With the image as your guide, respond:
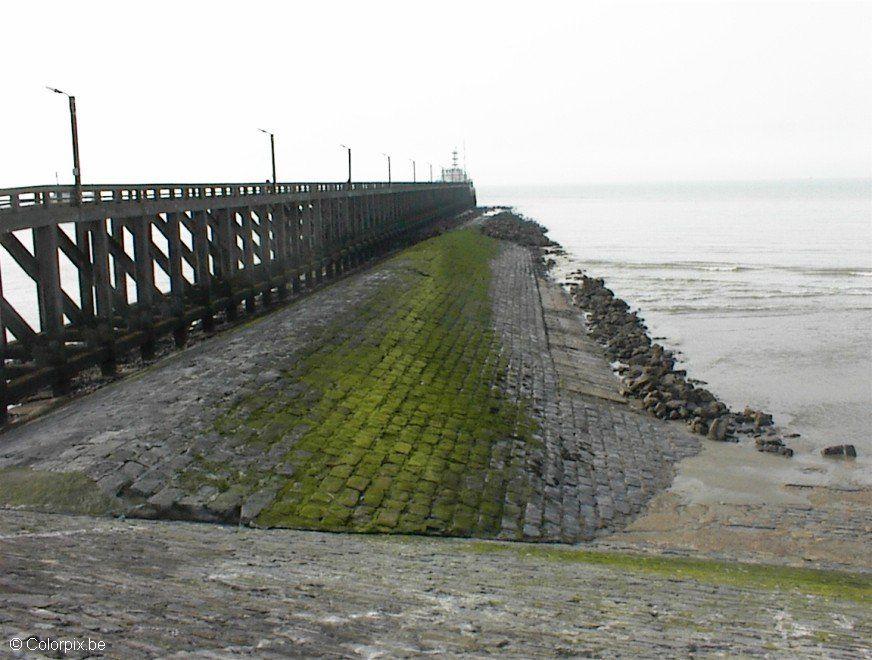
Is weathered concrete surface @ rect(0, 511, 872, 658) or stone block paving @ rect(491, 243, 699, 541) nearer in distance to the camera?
weathered concrete surface @ rect(0, 511, 872, 658)

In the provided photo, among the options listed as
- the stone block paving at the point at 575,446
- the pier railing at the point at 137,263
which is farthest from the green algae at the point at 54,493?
the stone block paving at the point at 575,446

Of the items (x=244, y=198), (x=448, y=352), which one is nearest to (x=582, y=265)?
(x=244, y=198)

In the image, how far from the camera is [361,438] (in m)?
14.4

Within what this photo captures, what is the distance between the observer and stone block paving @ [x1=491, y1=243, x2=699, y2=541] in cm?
1352

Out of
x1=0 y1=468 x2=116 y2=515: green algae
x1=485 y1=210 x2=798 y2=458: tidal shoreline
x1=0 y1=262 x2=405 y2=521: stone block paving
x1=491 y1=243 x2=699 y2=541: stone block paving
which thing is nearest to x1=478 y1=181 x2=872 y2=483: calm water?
x1=485 y1=210 x2=798 y2=458: tidal shoreline

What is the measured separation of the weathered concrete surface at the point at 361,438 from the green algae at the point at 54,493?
76 mm

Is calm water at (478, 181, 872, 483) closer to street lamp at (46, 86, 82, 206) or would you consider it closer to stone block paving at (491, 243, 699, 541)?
stone block paving at (491, 243, 699, 541)

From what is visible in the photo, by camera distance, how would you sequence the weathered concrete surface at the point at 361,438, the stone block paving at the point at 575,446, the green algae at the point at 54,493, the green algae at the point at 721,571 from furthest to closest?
1. the stone block paving at the point at 575,446
2. the weathered concrete surface at the point at 361,438
3. the green algae at the point at 54,493
4. the green algae at the point at 721,571

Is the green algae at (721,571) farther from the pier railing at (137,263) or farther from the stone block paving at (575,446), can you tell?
the pier railing at (137,263)

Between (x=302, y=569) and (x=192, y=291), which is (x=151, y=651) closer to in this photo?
(x=302, y=569)

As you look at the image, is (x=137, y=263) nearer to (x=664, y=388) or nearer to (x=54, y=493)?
(x=54, y=493)

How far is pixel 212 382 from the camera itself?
16.0 meters

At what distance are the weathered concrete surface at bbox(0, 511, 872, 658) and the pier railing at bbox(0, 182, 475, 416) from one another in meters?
7.41

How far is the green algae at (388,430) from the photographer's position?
1205 cm
